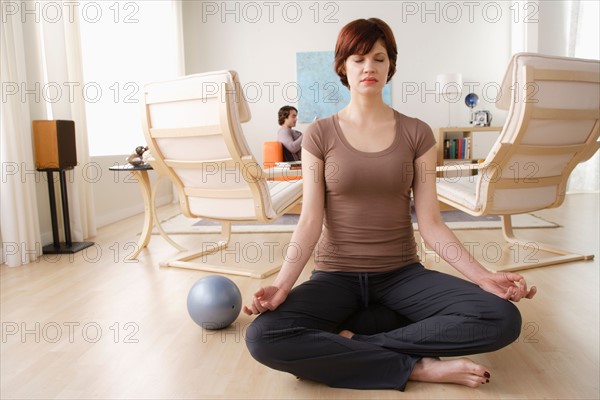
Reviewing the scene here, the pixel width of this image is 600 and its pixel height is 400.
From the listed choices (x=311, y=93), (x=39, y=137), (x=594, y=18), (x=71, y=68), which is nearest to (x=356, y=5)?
(x=311, y=93)

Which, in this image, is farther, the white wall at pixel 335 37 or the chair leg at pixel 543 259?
the white wall at pixel 335 37

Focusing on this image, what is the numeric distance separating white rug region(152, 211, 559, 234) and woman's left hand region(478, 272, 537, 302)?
7.75 ft

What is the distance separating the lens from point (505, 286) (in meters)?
1.46

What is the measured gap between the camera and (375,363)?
141 centimetres

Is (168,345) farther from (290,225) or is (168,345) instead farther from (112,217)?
(112,217)

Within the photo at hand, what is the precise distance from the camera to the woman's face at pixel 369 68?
157 centimetres

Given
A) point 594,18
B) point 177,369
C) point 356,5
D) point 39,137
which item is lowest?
point 177,369

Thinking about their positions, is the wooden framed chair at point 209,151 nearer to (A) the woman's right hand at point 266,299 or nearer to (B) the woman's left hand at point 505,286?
(A) the woman's right hand at point 266,299

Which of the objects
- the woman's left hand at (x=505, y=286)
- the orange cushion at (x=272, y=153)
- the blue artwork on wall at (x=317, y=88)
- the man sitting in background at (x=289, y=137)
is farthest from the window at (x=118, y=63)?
the woman's left hand at (x=505, y=286)

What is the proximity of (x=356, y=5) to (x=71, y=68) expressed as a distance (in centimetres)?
397

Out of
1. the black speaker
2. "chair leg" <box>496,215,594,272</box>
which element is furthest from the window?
"chair leg" <box>496,215,594,272</box>

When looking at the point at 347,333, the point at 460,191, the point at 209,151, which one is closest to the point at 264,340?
the point at 347,333

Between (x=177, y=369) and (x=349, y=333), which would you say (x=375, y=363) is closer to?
(x=349, y=333)

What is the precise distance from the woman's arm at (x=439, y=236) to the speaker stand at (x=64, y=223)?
254 cm
